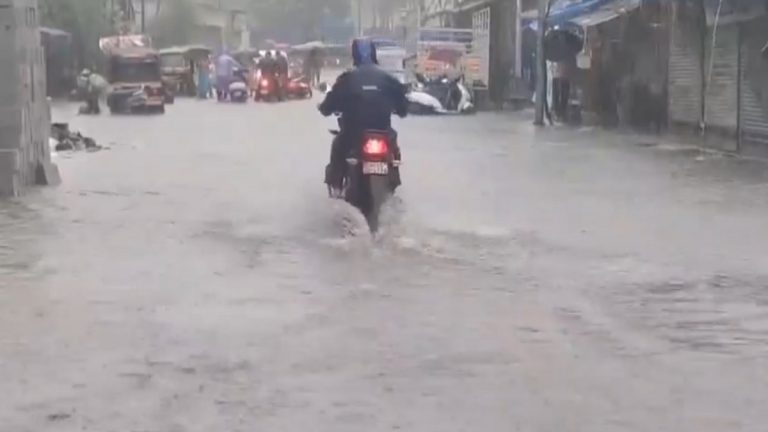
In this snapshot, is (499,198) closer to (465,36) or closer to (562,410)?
(562,410)

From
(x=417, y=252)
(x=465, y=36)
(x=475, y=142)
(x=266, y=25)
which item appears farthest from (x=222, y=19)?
(x=417, y=252)

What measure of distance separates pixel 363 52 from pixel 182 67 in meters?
52.1

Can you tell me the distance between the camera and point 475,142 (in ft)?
94.0

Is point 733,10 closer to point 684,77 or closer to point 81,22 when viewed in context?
point 684,77

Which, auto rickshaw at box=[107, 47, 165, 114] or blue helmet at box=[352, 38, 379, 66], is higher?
blue helmet at box=[352, 38, 379, 66]

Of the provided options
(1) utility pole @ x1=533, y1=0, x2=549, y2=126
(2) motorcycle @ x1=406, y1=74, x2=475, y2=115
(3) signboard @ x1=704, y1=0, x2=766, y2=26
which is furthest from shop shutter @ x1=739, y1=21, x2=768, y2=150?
(2) motorcycle @ x1=406, y1=74, x2=475, y2=115

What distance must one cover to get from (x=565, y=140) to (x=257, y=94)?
107 feet

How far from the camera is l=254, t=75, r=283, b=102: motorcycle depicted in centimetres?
5947

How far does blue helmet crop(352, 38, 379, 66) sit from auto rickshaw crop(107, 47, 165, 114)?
33541mm

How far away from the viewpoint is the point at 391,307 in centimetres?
923

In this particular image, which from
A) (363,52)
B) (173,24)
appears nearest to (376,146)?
(363,52)

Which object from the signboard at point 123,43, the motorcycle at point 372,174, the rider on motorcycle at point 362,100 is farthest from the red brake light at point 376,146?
the signboard at point 123,43

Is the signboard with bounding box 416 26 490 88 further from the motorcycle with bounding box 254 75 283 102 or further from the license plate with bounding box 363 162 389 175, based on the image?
the license plate with bounding box 363 162 389 175

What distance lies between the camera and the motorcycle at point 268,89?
195ft
